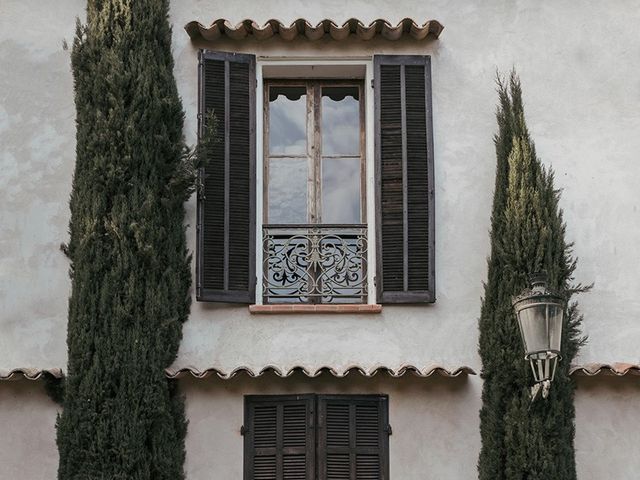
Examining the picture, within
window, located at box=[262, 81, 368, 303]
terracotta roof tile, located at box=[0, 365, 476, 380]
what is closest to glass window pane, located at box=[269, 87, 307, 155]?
window, located at box=[262, 81, 368, 303]

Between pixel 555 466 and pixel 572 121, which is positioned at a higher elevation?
pixel 572 121

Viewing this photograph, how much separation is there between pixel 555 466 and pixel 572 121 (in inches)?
123

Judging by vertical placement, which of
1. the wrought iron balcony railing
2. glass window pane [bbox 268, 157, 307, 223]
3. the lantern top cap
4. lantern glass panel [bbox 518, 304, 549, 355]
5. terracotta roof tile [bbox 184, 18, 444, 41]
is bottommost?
lantern glass panel [bbox 518, 304, 549, 355]

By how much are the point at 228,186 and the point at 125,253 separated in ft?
3.74

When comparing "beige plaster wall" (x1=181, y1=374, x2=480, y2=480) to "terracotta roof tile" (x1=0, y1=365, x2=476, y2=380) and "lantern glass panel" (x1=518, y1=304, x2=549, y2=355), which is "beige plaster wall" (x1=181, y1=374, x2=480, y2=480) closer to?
"terracotta roof tile" (x1=0, y1=365, x2=476, y2=380)

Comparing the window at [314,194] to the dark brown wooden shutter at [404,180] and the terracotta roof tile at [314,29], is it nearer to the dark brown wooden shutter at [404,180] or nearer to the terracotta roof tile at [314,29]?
the dark brown wooden shutter at [404,180]

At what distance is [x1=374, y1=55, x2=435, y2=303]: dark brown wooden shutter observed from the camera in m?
10.9

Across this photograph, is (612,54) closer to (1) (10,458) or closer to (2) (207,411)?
(2) (207,411)

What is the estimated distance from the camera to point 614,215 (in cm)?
1120

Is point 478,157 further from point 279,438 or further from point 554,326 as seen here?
point 279,438

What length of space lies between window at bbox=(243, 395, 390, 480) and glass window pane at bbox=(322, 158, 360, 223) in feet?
5.63

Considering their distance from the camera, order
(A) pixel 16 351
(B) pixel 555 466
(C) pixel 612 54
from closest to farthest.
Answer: (B) pixel 555 466, (A) pixel 16 351, (C) pixel 612 54

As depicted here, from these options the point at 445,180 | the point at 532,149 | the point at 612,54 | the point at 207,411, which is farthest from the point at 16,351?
the point at 612,54

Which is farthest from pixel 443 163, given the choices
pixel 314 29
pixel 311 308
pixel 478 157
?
pixel 311 308
